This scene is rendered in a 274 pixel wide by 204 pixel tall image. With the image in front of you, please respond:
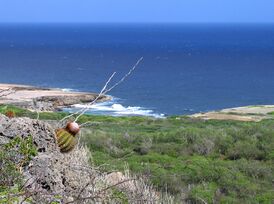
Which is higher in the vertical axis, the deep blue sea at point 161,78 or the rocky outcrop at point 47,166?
the rocky outcrop at point 47,166

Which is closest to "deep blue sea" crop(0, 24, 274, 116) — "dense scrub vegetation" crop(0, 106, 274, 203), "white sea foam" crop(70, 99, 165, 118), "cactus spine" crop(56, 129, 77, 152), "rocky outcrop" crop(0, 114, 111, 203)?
"white sea foam" crop(70, 99, 165, 118)

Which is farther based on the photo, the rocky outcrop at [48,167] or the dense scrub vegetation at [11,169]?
the rocky outcrop at [48,167]

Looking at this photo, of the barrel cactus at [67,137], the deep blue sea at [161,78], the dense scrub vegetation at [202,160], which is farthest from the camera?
the deep blue sea at [161,78]

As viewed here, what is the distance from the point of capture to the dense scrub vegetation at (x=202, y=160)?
1504 cm

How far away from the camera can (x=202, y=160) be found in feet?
60.5

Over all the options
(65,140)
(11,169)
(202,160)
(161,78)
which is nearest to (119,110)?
(161,78)

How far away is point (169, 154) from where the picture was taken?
21031 mm

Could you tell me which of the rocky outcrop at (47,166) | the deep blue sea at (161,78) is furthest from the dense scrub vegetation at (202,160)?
the deep blue sea at (161,78)

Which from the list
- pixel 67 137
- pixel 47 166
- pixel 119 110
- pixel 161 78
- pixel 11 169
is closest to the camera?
pixel 11 169

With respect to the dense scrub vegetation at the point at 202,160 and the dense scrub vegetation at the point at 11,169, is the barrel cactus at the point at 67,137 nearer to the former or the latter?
the dense scrub vegetation at the point at 11,169

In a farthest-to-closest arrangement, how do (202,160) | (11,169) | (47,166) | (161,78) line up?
(161,78) < (202,160) < (47,166) < (11,169)

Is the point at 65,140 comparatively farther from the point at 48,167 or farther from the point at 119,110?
the point at 119,110

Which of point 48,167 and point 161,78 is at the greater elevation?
point 48,167

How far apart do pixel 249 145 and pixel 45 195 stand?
A: 17.3 metres
